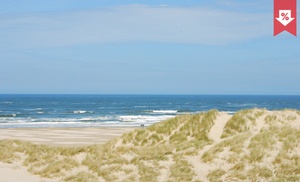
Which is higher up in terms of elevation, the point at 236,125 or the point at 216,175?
the point at 236,125

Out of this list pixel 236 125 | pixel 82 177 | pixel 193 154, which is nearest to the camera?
pixel 82 177

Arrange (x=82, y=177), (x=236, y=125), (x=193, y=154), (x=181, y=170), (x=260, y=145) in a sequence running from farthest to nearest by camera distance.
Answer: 1. (x=236, y=125)
2. (x=193, y=154)
3. (x=260, y=145)
4. (x=181, y=170)
5. (x=82, y=177)

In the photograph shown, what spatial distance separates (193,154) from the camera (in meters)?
15.0

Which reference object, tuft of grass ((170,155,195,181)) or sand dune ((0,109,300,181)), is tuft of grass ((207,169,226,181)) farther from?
tuft of grass ((170,155,195,181))

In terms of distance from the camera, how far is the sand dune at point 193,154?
43.8ft

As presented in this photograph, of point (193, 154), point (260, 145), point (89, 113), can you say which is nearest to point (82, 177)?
point (193, 154)

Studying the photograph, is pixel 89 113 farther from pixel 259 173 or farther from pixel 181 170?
pixel 259 173

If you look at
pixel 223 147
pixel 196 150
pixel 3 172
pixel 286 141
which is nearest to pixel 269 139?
pixel 286 141

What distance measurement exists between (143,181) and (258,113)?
23.7ft

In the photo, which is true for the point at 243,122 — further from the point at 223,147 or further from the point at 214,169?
the point at 214,169

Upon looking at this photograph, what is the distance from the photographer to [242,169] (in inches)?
534

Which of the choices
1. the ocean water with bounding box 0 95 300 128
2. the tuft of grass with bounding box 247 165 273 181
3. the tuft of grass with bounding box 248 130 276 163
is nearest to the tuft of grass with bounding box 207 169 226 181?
the tuft of grass with bounding box 247 165 273 181

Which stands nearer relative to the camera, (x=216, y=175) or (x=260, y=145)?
(x=216, y=175)

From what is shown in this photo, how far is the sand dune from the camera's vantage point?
13.3 m
